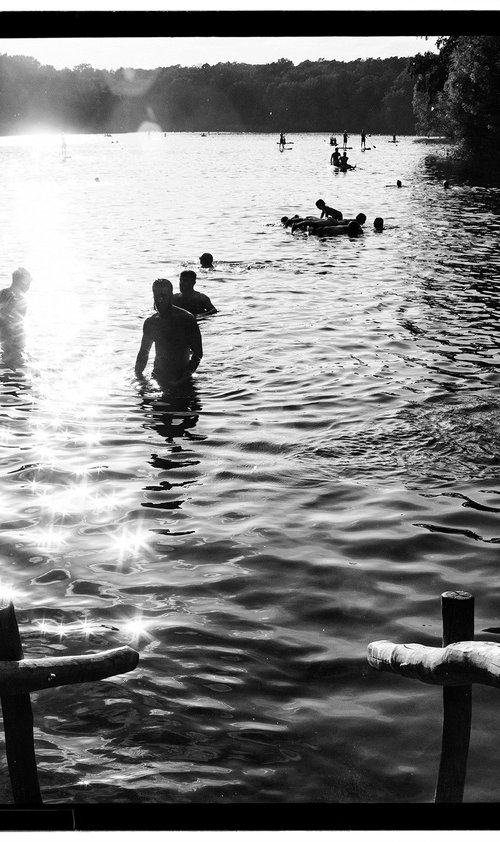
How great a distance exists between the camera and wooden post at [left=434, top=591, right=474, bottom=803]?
3.68 meters

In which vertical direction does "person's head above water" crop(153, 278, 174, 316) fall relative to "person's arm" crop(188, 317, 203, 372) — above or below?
above

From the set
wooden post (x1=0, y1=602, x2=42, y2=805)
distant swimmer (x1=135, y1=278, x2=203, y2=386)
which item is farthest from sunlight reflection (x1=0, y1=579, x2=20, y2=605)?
distant swimmer (x1=135, y1=278, x2=203, y2=386)

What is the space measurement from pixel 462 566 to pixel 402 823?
12.5 feet

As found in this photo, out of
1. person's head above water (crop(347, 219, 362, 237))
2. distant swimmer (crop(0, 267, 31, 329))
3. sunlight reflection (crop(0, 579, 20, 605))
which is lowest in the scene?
sunlight reflection (crop(0, 579, 20, 605))

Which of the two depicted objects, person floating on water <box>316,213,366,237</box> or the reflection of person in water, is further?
person floating on water <box>316,213,366,237</box>

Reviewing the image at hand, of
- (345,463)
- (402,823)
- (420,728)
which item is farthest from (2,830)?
(345,463)

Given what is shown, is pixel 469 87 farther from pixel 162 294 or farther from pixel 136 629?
pixel 136 629

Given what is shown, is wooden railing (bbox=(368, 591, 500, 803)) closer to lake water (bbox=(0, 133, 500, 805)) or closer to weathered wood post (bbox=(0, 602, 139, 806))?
lake water (bbox=(0, 133, 500, 805))

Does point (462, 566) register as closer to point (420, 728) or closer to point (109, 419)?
point (420, 728)

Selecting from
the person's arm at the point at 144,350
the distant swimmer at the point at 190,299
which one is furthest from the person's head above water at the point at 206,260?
the person's arm at the point at 144,350

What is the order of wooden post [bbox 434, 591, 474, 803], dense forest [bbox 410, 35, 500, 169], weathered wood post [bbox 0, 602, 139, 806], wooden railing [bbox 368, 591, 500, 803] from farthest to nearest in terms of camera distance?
dense forest [bbox 410, 35, 500, 169]
wooden post [bbox 434, 591, 474, 803]
weathered wood post [bbox 0, 602, 139, 806]
wooden railing [bbox 368, 591, 500, 803]

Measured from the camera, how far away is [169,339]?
1216cm

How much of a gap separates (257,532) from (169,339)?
469 cm

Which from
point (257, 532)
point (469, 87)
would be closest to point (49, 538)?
point (257, 532)
